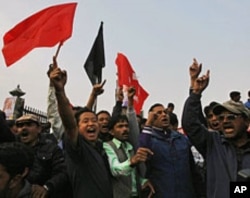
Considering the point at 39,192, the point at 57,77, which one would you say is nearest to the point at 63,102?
the point at 57,77

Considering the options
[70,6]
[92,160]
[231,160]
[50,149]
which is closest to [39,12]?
[70,6]

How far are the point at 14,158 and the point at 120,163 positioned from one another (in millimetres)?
2129

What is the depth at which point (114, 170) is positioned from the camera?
4.66m

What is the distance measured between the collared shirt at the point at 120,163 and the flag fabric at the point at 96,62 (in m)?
2.39

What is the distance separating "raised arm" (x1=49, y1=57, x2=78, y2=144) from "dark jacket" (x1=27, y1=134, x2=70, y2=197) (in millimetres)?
501

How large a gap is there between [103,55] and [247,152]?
4.18 m

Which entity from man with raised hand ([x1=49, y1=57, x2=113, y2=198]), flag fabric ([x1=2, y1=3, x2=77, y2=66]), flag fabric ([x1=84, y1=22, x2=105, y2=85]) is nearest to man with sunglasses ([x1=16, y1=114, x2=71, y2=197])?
man with raised hand ([x1=49, y1=57, x2=113, y2=198])

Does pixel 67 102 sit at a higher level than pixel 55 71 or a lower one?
lower

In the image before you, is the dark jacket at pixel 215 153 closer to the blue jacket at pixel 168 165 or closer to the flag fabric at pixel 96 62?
the blue jacket at pixel 168 165

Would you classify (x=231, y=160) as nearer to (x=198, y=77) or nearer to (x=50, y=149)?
(x=198, y=77)

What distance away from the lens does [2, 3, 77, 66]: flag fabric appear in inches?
222

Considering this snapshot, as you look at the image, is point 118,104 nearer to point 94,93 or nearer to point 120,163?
point 94,93

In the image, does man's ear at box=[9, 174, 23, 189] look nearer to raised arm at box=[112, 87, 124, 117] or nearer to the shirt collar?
the shirt collar

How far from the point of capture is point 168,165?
4828 mm
